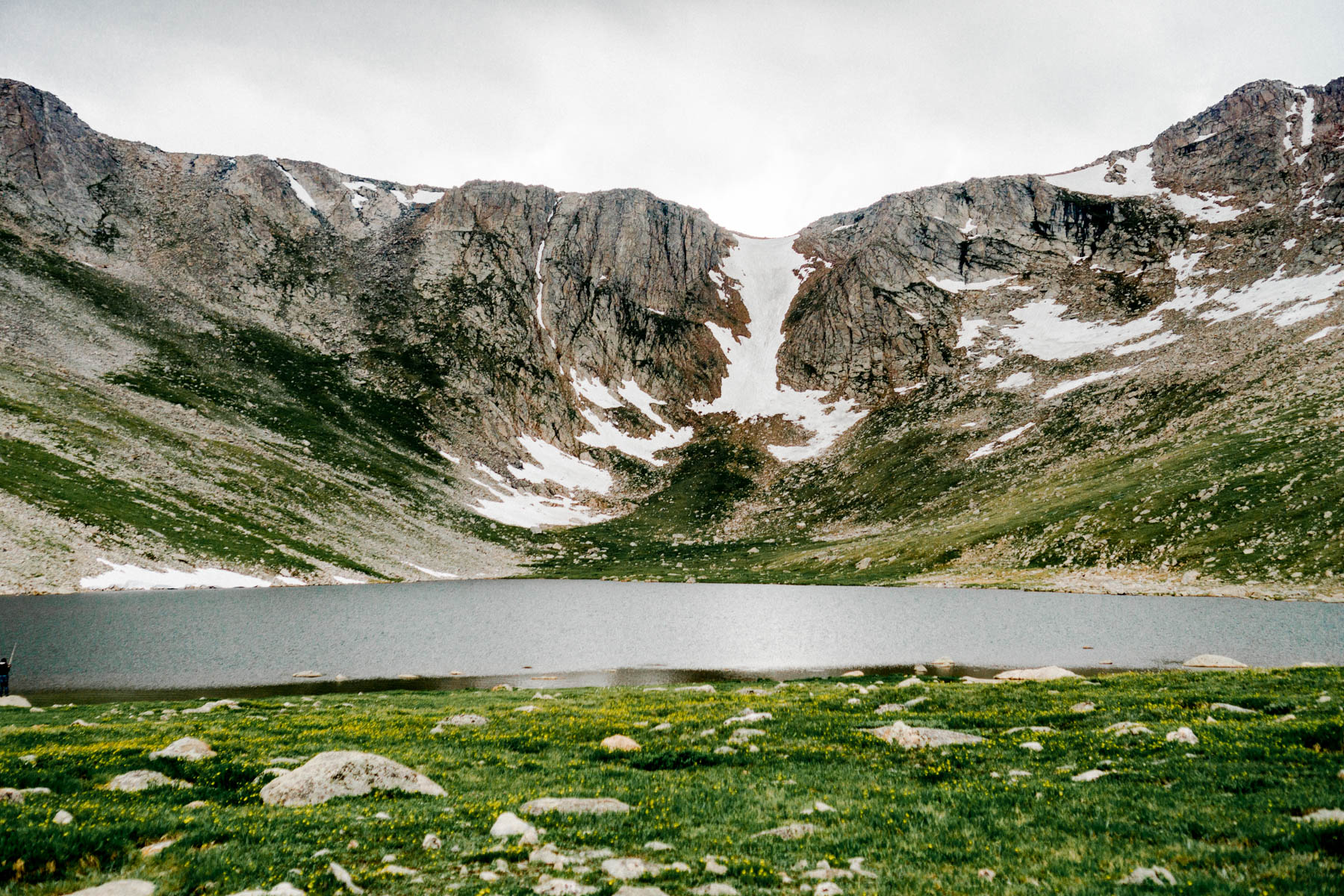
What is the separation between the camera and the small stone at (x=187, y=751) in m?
16.2

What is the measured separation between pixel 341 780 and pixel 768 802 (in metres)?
8.58

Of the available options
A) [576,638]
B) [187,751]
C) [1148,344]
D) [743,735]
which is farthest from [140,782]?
[1148,344]

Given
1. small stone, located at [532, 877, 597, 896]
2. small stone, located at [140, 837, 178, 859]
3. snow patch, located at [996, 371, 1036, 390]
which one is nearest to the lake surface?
small stone, located at [140, 837, 178, 859]

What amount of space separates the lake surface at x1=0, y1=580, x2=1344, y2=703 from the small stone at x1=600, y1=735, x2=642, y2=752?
20.5 m

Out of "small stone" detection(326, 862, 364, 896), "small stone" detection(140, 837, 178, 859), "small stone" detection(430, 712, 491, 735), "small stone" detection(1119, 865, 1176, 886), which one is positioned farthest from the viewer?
"small stone" detection(430, 712, 491, 735)

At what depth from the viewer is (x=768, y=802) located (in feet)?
44.9

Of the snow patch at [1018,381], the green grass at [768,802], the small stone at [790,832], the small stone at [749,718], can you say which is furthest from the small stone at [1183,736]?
the snow patch at [1018,381]

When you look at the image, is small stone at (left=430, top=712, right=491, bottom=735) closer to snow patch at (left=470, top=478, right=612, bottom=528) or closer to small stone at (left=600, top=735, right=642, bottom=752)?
small stone at (left=600, top=735, right=642, bottom=752)

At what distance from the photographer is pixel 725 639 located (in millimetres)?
58438

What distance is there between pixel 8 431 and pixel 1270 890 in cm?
12593

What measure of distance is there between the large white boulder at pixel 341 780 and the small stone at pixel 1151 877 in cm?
1203

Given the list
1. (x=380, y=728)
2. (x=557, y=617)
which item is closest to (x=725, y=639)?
(x=557, y=617)

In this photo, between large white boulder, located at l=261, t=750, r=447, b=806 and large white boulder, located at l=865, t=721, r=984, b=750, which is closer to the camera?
large white boulder, located at l=261, t=750, r=447, b=806

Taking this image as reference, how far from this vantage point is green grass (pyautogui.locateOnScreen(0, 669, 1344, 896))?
9.30 metres
